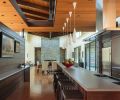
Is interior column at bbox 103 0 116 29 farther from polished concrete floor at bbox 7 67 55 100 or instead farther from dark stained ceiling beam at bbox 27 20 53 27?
dark stained ceiling beam at bbox 27 20 53 27

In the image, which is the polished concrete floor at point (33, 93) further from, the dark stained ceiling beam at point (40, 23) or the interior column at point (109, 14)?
the dark stained ceiling beam at point (40, 23)

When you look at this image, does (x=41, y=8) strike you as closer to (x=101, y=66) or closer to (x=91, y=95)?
(x=101, y=66)

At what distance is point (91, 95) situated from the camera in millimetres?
2586

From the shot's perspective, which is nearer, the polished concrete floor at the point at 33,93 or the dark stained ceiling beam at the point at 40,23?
the polished concrete floor at the point at 33,93

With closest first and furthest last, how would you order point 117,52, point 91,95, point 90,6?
point 91,95 < point 90,6 < point 117,52

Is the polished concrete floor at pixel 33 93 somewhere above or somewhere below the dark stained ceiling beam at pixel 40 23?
below

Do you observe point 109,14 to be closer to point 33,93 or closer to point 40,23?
point 33,93

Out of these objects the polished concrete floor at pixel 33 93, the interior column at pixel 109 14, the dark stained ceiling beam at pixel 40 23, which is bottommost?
the polished concrete floor at pixel 33 93

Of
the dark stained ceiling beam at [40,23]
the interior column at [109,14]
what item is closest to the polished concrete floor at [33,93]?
the interior column at [109,14]

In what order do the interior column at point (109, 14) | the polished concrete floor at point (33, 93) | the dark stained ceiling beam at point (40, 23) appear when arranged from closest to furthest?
the interior column at point (109, 14), the polished concrete floor at point (33, 93), the dark stained ceiling beam at point (40, 23)

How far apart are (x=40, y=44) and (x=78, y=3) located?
57.4 feet

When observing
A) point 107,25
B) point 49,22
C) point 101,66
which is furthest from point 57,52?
point 107,25

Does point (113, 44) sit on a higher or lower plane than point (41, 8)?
lower

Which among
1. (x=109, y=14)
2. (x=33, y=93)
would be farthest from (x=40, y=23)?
(x=109, y=14)
